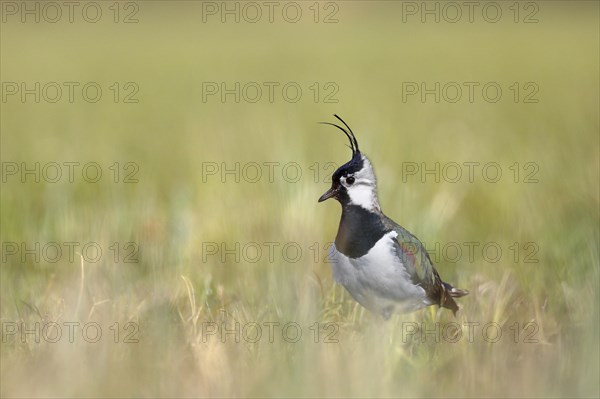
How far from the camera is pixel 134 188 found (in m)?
7.60

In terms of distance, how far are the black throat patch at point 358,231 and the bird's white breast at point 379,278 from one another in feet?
0.07

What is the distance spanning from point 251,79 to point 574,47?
7686 millimetres

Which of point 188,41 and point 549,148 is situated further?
point 188,41

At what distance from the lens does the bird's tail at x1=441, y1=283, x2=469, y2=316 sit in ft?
14.0

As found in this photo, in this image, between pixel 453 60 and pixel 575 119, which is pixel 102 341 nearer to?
pixel 575 119

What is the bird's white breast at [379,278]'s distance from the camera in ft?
13.1

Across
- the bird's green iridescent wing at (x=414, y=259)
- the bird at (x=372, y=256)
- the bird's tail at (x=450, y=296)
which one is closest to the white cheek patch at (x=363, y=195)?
the bird at (x=372, y=256)

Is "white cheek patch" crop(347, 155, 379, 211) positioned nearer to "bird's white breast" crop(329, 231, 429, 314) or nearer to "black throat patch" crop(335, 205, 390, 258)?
"black throat patch" crop(335, 205, 390, 258)

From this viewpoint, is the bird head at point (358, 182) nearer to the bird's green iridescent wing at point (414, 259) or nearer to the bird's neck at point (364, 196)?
the bird's neck at point (364, 196)

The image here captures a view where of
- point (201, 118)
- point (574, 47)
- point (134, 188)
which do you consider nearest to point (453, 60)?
point (574, 47)

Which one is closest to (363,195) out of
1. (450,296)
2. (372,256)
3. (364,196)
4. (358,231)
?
(364,196)

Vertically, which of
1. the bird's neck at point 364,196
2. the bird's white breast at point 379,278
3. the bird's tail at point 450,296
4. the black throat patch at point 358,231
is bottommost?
the bird's tail at point 450,296

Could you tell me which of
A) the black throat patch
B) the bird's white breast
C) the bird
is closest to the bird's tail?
the bird

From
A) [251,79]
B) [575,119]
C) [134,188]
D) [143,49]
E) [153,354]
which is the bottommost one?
[153,354]
